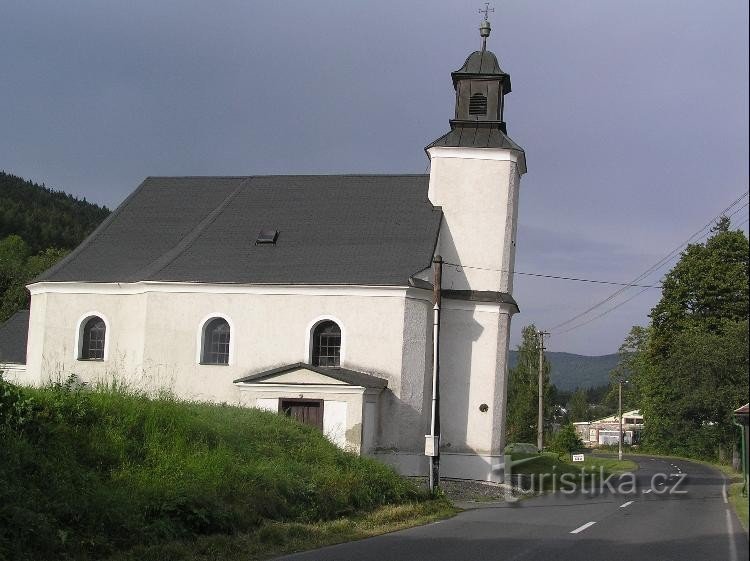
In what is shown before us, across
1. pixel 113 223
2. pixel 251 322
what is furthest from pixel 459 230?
pixel 113 223

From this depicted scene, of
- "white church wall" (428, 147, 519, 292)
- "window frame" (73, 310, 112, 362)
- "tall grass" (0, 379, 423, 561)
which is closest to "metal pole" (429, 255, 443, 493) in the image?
"tall grass" (0, 379, 423, 561)

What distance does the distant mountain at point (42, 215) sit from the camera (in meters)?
96.9

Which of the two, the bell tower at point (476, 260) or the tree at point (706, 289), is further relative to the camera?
the bell tower at point (476, 260)

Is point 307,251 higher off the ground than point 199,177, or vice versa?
point 199,177

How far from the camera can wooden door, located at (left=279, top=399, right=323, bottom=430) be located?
27188 millimetres

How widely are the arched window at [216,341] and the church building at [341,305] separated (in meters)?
0.05

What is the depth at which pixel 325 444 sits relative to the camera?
22062mm

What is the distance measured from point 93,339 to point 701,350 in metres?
29.7

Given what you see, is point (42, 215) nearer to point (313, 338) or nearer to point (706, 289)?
point (313, 338)

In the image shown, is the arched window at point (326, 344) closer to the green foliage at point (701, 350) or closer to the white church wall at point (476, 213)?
the white church wall at point (476, 213)

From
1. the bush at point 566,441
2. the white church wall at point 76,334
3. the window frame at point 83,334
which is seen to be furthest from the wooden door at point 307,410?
the bush at point 566,441

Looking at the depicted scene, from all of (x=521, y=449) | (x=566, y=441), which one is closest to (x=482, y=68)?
(x=521, y=449)

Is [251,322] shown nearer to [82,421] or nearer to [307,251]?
[307,251]

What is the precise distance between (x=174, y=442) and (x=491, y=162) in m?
18.6
